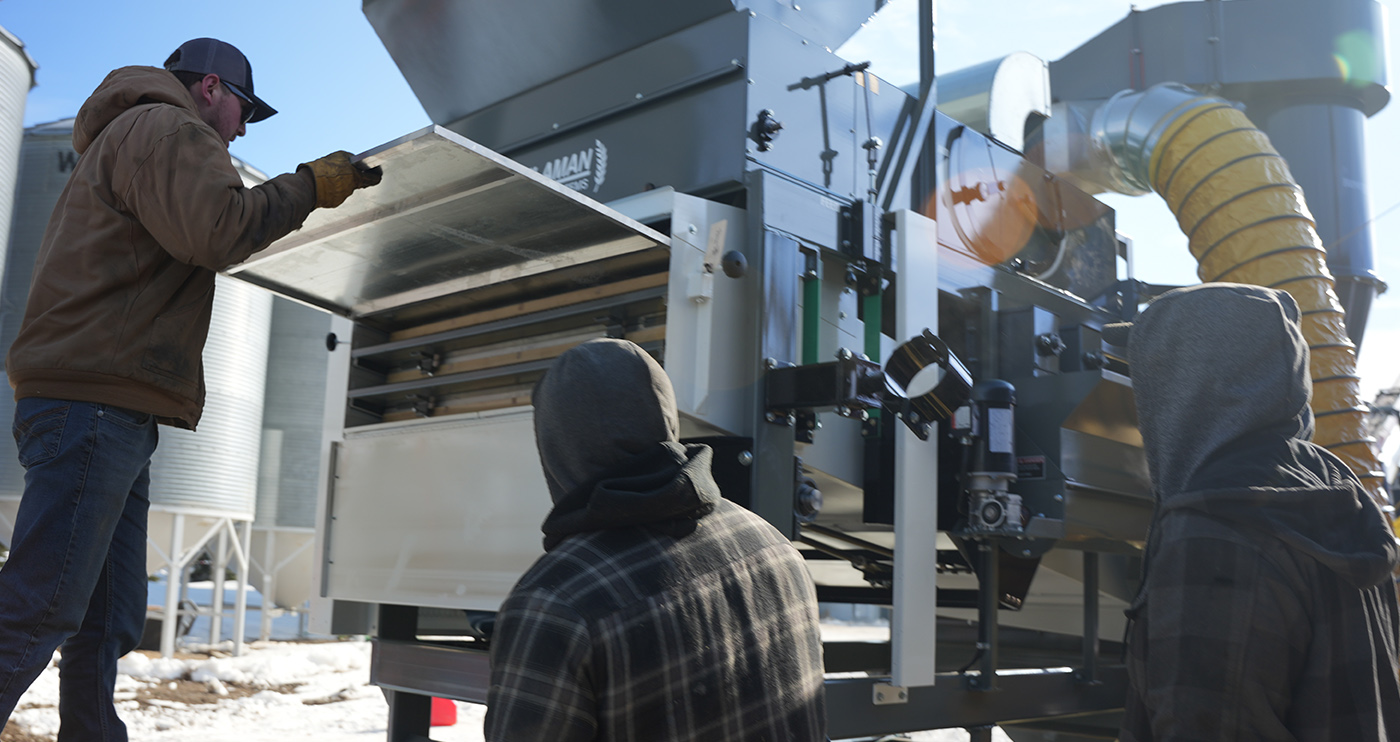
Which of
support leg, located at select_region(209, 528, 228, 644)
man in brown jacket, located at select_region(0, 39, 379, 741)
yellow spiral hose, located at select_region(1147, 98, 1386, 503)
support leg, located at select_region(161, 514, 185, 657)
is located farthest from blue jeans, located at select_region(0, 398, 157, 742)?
support leg, located at select_region(209, 528, 228, 644)

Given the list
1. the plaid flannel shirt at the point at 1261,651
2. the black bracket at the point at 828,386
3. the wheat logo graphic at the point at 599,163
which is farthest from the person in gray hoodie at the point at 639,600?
the wheat logo graphic at the point at 599,163

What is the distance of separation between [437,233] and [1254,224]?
3700mm

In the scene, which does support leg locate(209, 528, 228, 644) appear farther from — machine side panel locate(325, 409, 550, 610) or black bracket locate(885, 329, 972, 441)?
black bracket locate(885, 329, 972, 441)

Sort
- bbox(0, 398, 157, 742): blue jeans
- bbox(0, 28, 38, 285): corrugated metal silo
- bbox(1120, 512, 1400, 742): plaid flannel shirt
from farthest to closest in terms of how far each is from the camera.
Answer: bbox(0, 28, 38, 285): corrugated metal silo, bbox(0, 398, 157, 742): blue jeans, bbox(1120, 512, 1400, 742): plaid flannel shirt

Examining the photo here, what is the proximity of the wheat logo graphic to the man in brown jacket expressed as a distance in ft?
5.27

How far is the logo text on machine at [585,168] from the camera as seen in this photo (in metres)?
3.86

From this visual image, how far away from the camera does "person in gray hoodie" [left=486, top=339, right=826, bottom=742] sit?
1.40 m

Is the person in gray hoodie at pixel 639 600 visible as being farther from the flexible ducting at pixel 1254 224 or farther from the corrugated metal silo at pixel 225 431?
the corrugated metal silo at pixel 225 431

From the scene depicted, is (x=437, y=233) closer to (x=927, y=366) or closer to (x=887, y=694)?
(x=927, y=366)

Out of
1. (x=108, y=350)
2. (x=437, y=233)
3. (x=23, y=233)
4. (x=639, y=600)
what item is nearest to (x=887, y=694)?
(x=437, y=233)

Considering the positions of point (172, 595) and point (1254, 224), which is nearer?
point (1254, 224)

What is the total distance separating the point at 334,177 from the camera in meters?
2.34

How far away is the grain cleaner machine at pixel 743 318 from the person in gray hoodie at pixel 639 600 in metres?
1.06

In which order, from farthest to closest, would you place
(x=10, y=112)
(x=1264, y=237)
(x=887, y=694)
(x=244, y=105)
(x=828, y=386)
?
(x=10, y=112) → (x=1264, y=237) → (x=887, y=694) → (x=828, y=386) → (x=244, y=105)
